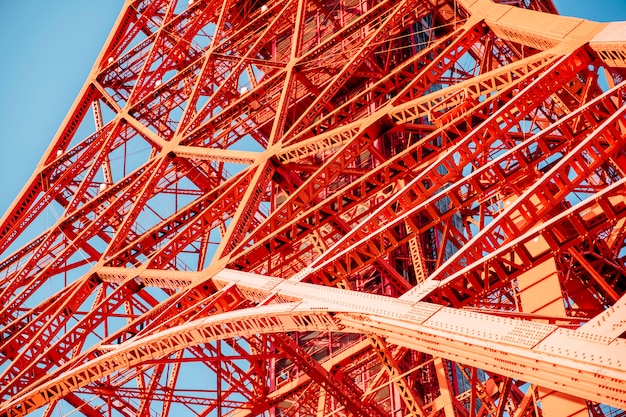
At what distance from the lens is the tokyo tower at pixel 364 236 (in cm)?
1299

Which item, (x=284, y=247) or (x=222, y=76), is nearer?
(x=284, y=247)

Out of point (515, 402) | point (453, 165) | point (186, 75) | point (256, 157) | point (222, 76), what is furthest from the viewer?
point (222, 76)

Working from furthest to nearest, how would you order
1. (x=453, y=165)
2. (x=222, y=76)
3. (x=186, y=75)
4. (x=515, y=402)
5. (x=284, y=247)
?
1. (x=222, y=76)
2. (x=186, y=75)
3. (x=515, y=402)
4. (x=284, y=247)
5. (x=453, y=165)

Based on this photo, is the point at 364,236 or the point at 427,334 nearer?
the point at 427,334

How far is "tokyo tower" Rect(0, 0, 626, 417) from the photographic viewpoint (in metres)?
13.0

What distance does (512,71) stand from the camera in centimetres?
1750

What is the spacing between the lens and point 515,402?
2334cm

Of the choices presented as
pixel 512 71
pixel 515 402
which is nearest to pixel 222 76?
pixel 515 402

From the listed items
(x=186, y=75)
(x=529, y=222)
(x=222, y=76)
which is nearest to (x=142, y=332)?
(x=529, y=222)

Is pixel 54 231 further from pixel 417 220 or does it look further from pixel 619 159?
pixel 619 159

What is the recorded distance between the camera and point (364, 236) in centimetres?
1683

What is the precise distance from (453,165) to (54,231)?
13.6 metres

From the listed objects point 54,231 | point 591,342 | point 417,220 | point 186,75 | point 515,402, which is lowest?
point 591,342

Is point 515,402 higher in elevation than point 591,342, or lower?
higher
